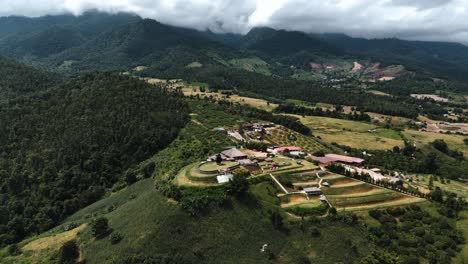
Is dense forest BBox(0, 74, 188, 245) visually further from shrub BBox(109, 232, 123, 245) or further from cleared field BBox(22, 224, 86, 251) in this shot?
shrub BBox(109, 232, 123, 245)

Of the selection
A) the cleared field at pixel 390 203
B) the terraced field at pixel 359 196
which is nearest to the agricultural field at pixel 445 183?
the cleared field at pixel 390 203

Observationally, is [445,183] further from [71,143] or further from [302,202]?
[71,143]

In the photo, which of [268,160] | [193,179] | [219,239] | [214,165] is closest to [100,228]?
[193,179]

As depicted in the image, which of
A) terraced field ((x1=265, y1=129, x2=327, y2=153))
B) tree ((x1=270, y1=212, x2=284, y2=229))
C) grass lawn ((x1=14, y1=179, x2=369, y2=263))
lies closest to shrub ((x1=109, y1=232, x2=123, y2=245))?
grass lawn ((x1=14, y1=179, x2=369, y2=263))

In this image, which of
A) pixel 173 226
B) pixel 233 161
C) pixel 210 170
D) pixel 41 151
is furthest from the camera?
pixel 41 151

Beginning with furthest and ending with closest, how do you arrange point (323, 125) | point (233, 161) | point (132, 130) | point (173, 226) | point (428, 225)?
point (323, 125), point (132, 130), point (233, 161), point (428, 225), point (173, 226)

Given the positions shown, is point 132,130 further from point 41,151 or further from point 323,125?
point 323,125

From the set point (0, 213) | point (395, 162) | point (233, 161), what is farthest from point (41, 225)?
point (395, 162)

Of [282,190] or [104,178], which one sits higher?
[282,190]
